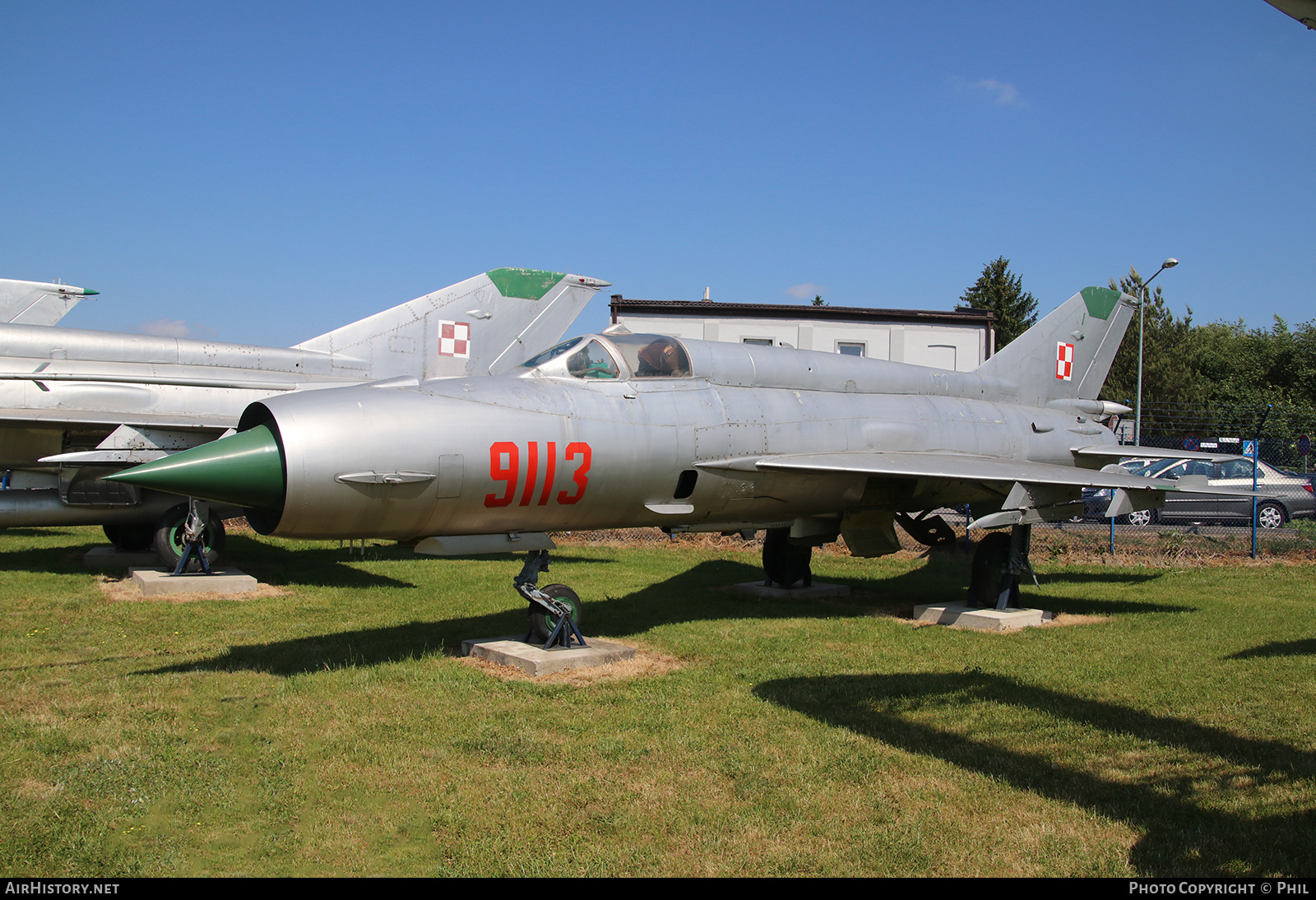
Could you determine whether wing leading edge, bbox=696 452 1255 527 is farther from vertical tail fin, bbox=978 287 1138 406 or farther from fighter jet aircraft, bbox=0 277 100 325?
fighter jet aircraft, bbox=0 277 100 325

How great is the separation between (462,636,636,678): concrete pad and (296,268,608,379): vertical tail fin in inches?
289

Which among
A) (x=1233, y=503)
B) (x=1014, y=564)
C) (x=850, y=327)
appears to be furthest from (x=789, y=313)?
(x=1014, y=564)

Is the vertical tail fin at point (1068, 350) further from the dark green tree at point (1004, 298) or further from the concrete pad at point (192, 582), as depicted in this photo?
the dark green tree at point (1004, 298)

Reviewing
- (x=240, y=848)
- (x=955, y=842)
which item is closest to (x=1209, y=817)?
(x=955, y=842)

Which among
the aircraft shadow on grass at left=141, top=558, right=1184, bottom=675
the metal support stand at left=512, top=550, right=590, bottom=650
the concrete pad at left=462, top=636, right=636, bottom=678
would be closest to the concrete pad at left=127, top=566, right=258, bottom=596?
the aircraft shadow on grass at left=141, top=558, right=1184, bottom=675

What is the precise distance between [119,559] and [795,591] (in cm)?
1014

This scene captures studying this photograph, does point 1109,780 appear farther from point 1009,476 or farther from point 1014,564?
point 1014,564

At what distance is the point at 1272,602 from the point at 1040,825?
9436 mm

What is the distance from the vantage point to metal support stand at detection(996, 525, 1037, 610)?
10.3 metres

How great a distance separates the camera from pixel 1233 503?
65.8ft

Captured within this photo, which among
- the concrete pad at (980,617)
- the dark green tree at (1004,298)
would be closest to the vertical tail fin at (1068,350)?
the concrete pad at (980,617)

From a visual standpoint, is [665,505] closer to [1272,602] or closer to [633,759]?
[633,759]

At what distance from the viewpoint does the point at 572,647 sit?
7.90 metres

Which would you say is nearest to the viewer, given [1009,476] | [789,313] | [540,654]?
[540,654]
